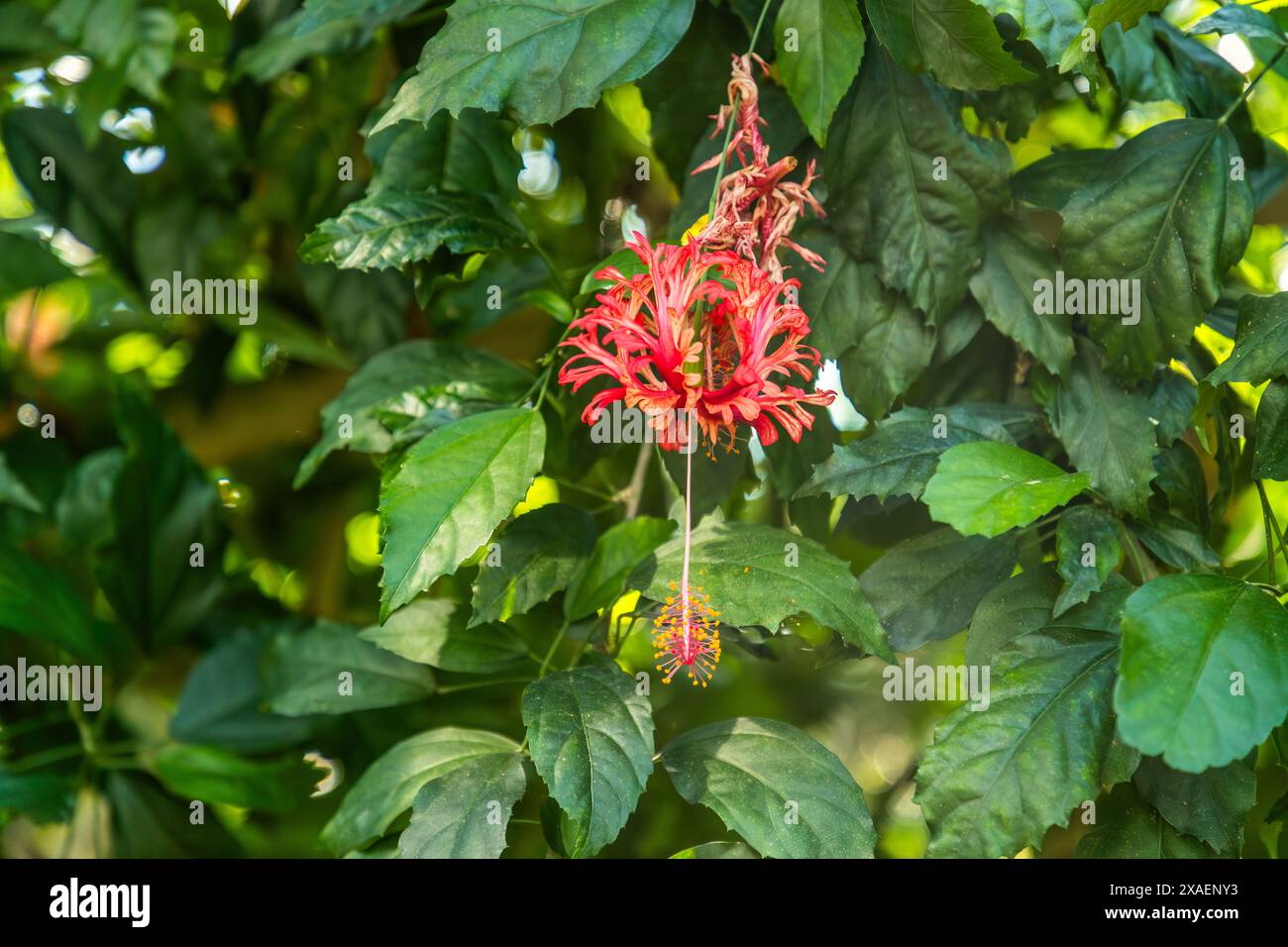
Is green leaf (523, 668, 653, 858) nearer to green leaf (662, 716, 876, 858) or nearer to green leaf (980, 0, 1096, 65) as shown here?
green leaf (662, 716, 876, 858)

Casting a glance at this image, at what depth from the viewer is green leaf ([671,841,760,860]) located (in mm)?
821

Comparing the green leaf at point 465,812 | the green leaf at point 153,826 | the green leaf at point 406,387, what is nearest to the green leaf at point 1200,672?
the green leaf at point 465,812

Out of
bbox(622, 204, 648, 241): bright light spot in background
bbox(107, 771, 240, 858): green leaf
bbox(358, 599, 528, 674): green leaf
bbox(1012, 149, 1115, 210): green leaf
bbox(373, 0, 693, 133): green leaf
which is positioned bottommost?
bbox(107, 771, 240, 858): green leaf

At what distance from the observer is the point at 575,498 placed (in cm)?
118

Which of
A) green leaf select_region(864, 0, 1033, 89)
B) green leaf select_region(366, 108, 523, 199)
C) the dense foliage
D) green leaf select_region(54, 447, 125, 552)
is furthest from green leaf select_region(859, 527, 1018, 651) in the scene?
green leaf select_region(54, 447, 125, 552)

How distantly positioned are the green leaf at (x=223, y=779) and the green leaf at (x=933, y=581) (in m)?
0.66

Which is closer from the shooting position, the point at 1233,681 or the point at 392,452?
the point at 1233,681

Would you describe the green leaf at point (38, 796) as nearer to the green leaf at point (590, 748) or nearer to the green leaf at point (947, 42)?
the green leaf at point (590, 748)

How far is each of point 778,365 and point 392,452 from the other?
0.32 m

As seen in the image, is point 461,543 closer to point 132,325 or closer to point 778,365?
point 778,365

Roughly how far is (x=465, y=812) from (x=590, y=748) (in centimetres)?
12

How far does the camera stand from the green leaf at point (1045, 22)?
724 mm

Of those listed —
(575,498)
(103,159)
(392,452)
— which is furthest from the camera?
(103,159)

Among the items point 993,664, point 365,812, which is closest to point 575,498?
point 365,812
